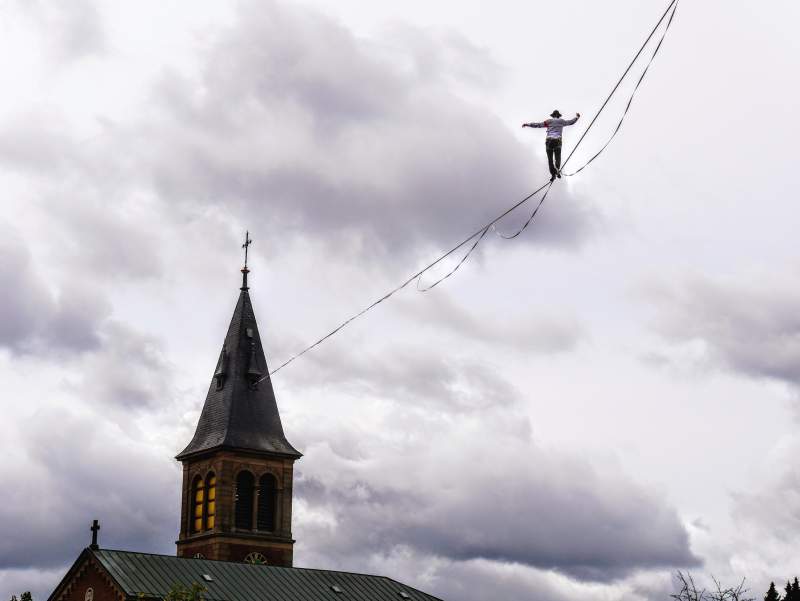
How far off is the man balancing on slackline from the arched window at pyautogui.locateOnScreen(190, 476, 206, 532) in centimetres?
5361

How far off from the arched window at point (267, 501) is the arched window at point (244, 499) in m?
0.53

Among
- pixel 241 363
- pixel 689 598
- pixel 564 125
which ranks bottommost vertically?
pixel 689 598

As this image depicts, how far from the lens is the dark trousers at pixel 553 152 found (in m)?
22.3

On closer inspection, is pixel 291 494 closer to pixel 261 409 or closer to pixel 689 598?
pixel 261 409

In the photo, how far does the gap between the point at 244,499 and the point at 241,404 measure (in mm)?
5551

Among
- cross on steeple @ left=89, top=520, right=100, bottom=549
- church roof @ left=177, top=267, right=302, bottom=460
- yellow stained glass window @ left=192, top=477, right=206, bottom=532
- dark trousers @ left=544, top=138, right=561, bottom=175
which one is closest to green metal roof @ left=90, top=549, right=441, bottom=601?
cross on steeple @ left=89, top=520, right=100, bottom=549

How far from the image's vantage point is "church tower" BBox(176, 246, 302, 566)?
Result: 2783 inches

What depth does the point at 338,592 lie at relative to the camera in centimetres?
6481

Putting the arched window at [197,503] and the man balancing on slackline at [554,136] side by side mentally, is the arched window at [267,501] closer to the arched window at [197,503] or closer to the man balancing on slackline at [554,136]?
the arched window at [197,503]

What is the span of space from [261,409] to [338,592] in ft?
44.6

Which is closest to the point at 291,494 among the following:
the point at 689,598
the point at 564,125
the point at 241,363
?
the point at 241,363

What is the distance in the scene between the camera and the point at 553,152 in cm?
2245

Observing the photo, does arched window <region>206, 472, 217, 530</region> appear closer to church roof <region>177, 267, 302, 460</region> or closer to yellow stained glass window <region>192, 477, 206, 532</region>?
yellow stained glass window <region>192, 477, 206, 532</region>

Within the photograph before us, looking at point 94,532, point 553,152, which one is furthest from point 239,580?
point 553,152
